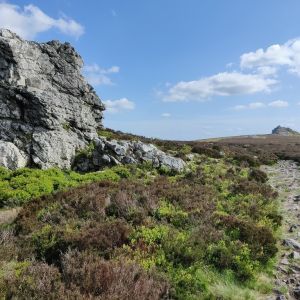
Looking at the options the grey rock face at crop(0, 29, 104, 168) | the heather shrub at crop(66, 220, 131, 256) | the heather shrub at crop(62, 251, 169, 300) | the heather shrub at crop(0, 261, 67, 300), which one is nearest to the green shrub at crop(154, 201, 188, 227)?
the heather shrub at crop(66, 220, 131, 256)

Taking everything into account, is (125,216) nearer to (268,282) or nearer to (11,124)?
(268,282)

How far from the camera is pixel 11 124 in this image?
22547mm

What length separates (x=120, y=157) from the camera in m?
23.4

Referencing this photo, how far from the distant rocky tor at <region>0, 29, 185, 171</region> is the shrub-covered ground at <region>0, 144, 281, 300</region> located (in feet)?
19.9

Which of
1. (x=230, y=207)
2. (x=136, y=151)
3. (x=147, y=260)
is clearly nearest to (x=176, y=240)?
(x=147, y=260)

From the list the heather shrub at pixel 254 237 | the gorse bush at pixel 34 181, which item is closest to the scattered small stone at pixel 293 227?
the heather shrub at pixel 254 237

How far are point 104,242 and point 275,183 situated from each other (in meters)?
16.8

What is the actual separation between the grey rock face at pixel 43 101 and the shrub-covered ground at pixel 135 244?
6486mm

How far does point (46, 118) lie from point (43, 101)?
48.8 inches

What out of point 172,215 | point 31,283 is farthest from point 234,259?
point 31,283

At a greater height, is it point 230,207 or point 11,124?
point 11,124

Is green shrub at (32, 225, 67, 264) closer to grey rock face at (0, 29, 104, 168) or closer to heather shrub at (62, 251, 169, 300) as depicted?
heather shrub at (62, 251, 169, 300)

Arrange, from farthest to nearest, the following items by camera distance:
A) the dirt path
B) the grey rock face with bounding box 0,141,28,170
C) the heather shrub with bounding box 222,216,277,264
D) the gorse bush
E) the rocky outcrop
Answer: the rocky outcrop
the grey rock face with bounding box 0,141,28,170
the gorse bush
the heather shrub with bounding box 222,216,277,264
the dirt path

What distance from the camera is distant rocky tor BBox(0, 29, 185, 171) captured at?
21.7 m
